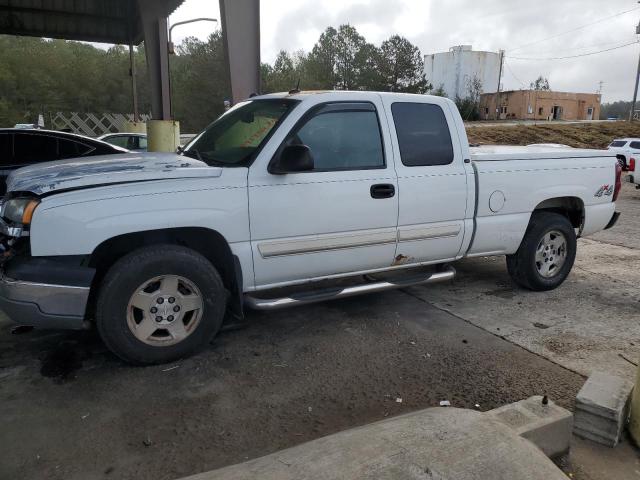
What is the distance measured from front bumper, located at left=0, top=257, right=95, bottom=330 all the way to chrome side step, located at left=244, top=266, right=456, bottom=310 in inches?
47.8

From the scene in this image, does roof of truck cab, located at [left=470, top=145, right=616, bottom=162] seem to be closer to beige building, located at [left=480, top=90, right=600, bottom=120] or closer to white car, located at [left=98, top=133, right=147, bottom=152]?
white car, located at [left=98, top=133, right=147, bottom=152]

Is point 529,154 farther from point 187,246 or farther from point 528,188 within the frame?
point 187,246

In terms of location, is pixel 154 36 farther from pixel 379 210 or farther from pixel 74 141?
pixel 379 210

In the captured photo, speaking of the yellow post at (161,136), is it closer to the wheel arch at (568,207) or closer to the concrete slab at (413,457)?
the wheel arch at (568,207)

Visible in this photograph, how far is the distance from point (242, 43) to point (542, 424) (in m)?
7.17

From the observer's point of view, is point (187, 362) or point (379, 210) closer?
point (187, 362)

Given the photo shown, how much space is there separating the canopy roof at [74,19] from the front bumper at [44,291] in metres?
15.3

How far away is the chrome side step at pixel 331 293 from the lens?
13.2 feet

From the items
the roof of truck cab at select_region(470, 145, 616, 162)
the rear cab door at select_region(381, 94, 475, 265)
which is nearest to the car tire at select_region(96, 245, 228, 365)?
the rear cab door at select_region(381, 94, 475, 265)

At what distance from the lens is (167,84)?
16.2m

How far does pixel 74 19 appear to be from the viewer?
59.9 feet

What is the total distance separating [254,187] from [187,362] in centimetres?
A: 139

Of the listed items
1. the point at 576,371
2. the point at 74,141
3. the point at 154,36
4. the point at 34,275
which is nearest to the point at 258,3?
the point at 74,141

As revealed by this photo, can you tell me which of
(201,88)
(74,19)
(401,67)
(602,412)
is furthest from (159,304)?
(401,67)
